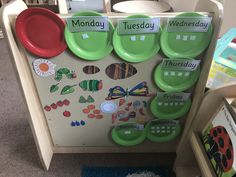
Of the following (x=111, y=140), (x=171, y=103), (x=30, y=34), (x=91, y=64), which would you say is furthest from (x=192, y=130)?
(x=30, y=34)

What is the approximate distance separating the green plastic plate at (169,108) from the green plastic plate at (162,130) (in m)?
0.04

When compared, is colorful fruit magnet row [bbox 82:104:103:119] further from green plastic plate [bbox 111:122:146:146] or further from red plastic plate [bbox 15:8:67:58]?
red plastic plate [bbox 15:8:67:58]

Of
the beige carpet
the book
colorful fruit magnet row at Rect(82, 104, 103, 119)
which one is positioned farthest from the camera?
the beige carpet

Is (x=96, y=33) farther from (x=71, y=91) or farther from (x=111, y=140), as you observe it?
(x=111, y=140)

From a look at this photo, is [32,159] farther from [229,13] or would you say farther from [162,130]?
[229,13]

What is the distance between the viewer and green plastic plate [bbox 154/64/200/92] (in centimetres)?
87

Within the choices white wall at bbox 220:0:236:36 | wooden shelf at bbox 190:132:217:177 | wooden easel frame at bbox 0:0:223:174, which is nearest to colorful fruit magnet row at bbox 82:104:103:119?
wooden easel frame at bbox 0:0:223:174

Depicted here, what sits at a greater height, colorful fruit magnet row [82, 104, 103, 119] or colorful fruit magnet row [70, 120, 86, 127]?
colorful fruit magnet row [82, 104, 103, 119]

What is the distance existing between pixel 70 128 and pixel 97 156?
0.87 feet

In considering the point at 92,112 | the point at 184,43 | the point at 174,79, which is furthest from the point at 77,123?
the point at 184,43

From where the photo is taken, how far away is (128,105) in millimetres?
982

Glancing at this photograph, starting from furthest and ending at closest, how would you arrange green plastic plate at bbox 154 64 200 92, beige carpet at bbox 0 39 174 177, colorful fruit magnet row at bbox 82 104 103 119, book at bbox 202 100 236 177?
beige carpet at bbox 0 39 174 177 < colorful fruit magnet row at bbox 82 104 103 119 < green plastic plate at bbox 154 64 200 92 < book at bbox 202 100 236 177

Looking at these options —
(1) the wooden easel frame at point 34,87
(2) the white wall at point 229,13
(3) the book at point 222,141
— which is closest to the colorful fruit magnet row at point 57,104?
(1) the wooden easel frame at point 34,87

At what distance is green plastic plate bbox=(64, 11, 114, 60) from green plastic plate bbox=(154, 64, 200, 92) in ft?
0.71
